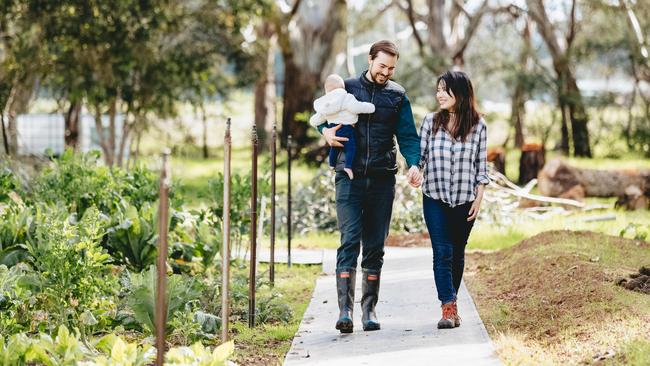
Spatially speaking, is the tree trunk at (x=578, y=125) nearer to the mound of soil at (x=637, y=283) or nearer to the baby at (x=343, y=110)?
the mound of soil at (x=637, y=283)

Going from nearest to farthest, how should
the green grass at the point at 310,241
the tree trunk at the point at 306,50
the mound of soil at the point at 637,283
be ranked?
the mound of soil at the point at 637,283, the green grass at the point at 310,241, the tree trunk at the point at 306,50

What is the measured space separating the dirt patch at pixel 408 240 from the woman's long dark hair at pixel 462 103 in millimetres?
5392

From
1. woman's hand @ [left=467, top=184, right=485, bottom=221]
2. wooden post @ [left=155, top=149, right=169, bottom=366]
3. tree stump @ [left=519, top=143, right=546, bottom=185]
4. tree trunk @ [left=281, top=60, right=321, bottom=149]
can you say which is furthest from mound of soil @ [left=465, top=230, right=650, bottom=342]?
tree trunk @ [left=281, top=60, right=321, bottom=149]

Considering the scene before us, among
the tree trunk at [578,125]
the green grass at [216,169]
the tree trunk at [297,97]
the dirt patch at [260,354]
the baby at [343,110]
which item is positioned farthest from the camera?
the tree trunk at [578,125]

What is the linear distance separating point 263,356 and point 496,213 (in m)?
8.85

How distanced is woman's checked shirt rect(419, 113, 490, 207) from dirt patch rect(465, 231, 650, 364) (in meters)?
0.87

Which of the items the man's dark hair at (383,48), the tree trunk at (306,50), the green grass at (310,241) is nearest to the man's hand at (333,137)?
the man's dark hair at (383,48)

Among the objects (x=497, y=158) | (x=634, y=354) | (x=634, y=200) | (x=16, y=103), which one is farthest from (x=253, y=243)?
(x=16, y=103)

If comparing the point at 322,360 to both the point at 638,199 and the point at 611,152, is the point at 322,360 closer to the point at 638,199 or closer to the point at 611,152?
the point at 638,199

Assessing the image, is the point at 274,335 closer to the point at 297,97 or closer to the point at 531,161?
the point at 531,161

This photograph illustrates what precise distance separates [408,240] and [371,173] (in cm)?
601

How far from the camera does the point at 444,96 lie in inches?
288

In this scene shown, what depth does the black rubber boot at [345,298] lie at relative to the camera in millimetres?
7094

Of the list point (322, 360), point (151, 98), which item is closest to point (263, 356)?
point (322, 360)
